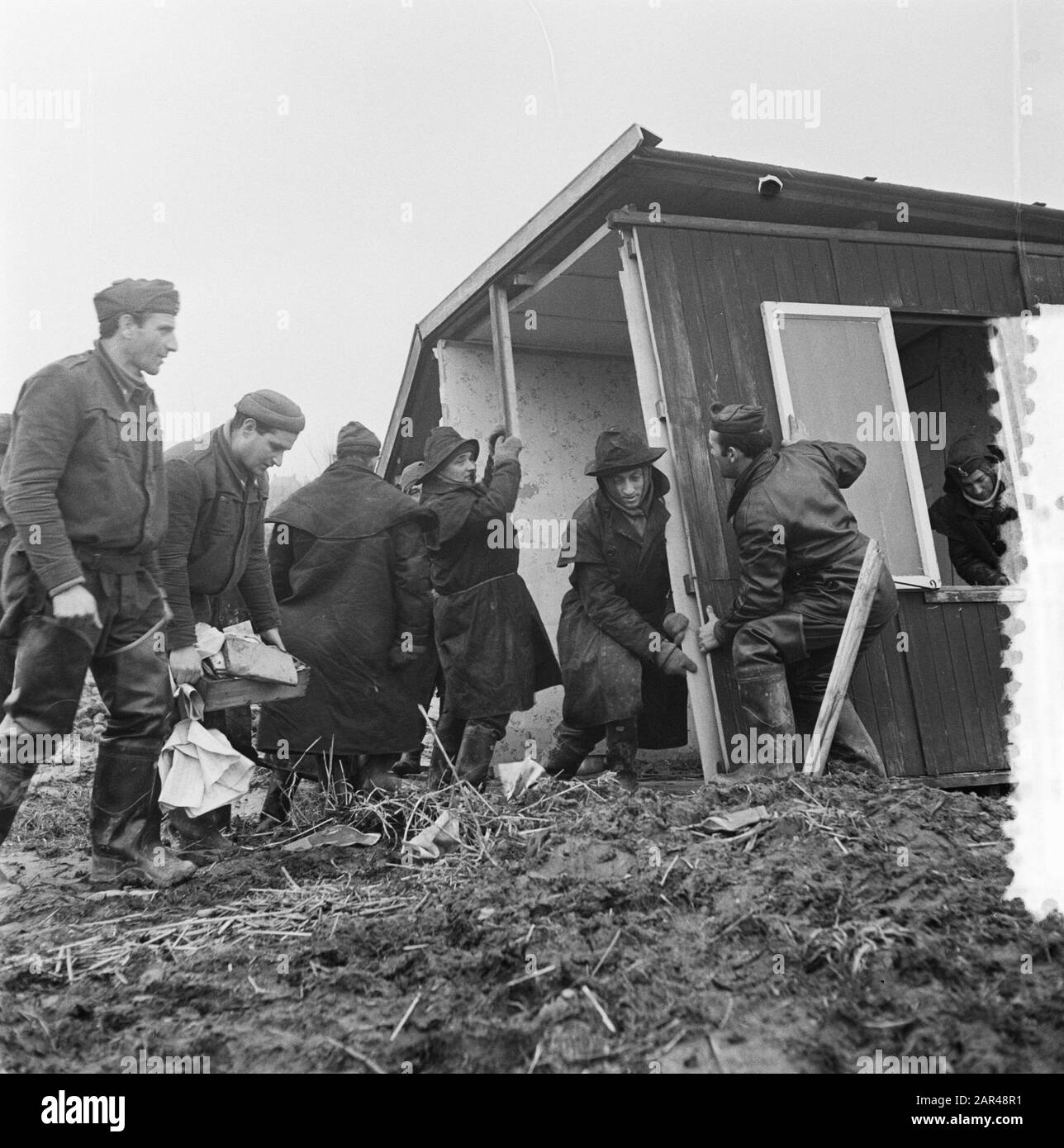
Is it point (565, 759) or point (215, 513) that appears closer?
point (215, 513)

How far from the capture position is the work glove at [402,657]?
5.74 m

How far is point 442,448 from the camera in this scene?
242 inches

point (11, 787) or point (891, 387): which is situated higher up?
point (891, 387)

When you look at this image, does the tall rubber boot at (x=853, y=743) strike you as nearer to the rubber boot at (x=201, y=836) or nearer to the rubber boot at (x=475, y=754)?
the rubber boot at (x=475, y=754)

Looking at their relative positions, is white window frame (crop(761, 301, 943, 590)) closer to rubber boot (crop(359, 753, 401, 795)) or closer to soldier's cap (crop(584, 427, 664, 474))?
soldier's cap (crop(584, 427, 664, 474))

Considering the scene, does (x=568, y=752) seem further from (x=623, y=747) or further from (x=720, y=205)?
(x=720, y=205)

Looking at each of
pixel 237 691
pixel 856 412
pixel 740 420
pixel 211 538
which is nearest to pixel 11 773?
pixel 237 691

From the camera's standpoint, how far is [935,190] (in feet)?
22.6

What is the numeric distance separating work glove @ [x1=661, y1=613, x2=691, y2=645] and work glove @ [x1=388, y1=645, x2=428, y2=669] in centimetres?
128

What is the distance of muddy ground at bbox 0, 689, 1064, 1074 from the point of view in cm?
278

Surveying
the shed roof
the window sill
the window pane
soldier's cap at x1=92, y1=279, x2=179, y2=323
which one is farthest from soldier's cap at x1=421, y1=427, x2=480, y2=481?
the window sill

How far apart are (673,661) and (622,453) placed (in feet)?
3.62

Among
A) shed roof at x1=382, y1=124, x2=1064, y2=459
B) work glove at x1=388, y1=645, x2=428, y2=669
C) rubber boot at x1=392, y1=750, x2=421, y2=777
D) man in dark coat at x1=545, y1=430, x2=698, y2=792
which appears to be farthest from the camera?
rubber boot at x1=392, y1=750, x2=421, y2=777
